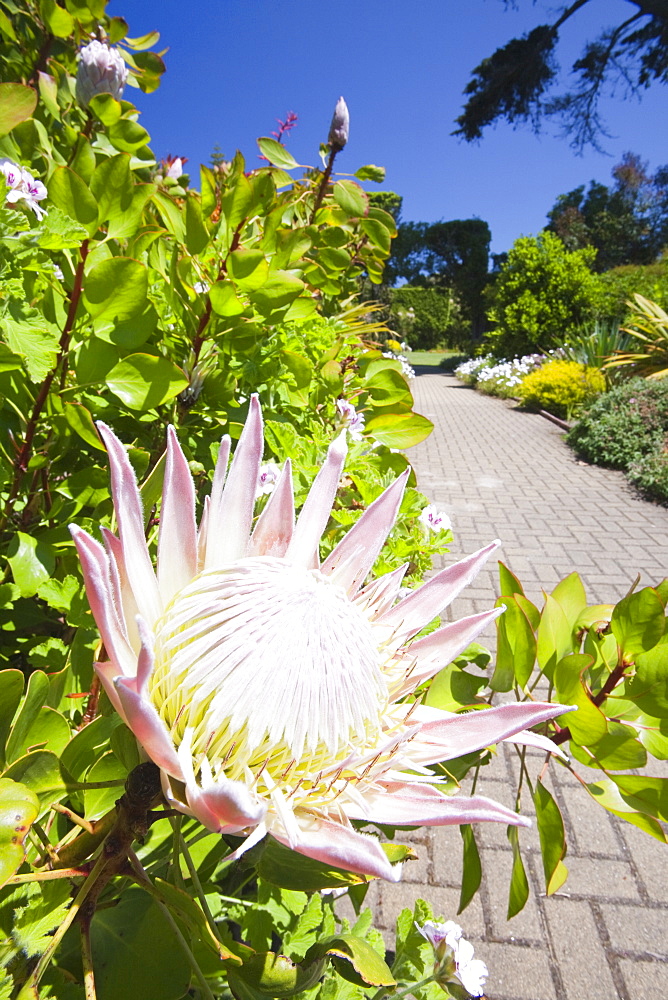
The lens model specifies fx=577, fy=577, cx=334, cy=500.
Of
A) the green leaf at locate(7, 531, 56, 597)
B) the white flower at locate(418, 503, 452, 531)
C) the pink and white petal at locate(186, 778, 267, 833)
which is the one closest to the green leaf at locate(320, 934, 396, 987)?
the pink and white petal at locate(186, 778, 267, 833)

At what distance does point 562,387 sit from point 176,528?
45.9 ft

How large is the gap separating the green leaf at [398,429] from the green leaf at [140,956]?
112 cm

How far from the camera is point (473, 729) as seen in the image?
0.58 metres

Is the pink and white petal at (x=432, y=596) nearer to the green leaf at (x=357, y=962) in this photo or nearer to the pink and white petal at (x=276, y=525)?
the pink and white petal at (x=276, y=525)

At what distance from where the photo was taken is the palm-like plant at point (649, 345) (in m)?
11.5

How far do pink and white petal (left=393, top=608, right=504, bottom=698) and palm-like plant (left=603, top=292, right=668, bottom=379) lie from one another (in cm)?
1242

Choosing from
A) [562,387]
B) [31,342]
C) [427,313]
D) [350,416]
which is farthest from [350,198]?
[427,313]

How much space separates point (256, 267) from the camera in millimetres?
1064

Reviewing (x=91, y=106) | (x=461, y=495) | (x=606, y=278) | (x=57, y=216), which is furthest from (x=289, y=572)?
(x=606, y=278)

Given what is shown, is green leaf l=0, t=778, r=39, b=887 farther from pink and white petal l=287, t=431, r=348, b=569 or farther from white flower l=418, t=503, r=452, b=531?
white flower l=418, t=503, r=452, b=531

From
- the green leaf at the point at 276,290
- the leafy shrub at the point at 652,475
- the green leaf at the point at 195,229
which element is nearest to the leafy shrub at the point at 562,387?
the leafy shrub at the point at 652,475

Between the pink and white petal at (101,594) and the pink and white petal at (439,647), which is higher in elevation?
the pink and white petal at (101,594)

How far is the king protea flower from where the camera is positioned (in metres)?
0.51

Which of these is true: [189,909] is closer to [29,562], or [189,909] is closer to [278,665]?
[278,665]
